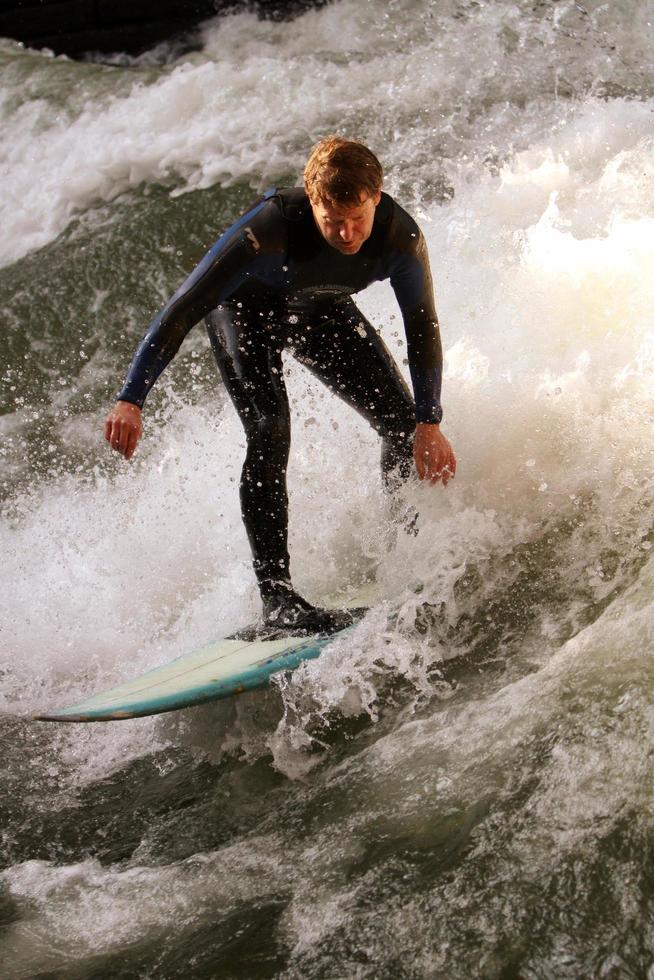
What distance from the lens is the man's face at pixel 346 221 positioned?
2.66 metres

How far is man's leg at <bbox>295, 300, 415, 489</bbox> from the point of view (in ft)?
10.7

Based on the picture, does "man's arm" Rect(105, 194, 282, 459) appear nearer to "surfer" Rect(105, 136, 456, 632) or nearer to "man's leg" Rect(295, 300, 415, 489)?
"surfer" Rect(105, 136, 456, 632)

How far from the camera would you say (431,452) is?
10.5ft

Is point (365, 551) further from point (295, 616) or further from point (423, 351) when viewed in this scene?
point (423, 351)

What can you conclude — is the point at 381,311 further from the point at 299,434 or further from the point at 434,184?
the point at 434,184

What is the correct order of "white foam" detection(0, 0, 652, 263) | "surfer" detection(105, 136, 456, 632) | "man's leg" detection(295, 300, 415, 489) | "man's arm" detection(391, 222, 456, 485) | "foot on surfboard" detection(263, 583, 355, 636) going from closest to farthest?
"surfer" detection(105, 136, 456, 632) → "man's arm" detection(391, 222, 456, 485) → "foot on surfboard" detection(263, 583, 355, 636) → "man's leg" detection(295, 300, 415, 489) → "white foam" detection(0, 0, 652, 263)

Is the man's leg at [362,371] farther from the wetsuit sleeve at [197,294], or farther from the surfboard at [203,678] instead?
the surfboard at [203,678]

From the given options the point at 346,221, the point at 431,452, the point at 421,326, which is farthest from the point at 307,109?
the point at 346,221

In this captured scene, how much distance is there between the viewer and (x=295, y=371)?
460cm

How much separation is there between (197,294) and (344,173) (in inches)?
21.5

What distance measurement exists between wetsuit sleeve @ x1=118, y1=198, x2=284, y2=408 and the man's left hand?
0.72 m

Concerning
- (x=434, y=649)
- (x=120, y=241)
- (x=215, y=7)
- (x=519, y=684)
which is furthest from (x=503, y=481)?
(x=215, y=7)

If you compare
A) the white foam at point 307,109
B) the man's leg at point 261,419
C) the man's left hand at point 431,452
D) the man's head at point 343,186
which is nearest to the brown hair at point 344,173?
the man's head at point 343,186

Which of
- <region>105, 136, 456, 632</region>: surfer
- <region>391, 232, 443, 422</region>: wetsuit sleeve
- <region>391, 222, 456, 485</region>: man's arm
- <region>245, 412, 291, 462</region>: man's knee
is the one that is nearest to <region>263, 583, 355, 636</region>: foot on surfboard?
<region>105, 136, 456, 632</region>: surfer
